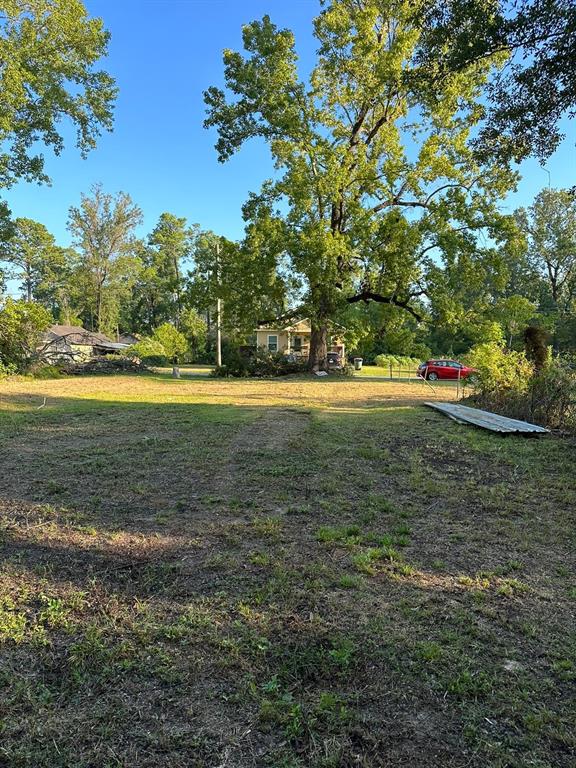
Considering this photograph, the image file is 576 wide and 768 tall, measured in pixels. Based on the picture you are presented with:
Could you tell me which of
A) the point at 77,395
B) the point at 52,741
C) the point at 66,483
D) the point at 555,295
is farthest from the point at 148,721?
the point at 555,295

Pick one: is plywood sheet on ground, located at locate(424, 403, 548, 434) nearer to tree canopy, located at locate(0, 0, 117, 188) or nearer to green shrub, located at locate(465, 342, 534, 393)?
green shrub, located at locate(465, 342, 534, 393)

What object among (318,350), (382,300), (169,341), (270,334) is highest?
(382,300)

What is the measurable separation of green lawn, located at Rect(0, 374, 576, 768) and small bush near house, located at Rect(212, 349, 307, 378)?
20411mm

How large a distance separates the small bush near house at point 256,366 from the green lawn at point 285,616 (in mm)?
20411

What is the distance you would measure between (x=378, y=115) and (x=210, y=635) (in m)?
25.4

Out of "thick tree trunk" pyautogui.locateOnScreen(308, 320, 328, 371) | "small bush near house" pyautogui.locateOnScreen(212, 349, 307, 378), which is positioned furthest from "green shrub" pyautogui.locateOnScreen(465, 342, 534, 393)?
"small bush near house" pyautogui.locateOnScreen(212, 349, 307, 378)

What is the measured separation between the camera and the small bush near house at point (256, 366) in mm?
26406

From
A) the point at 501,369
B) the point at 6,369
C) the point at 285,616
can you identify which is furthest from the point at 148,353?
the point at 285,616

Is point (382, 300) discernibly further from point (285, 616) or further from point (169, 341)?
point (285, 616)

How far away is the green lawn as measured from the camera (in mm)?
1824

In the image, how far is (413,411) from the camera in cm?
1155

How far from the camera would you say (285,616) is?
2631mm

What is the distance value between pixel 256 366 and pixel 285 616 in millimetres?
24202

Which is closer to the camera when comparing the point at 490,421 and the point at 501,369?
the point at 490,421
